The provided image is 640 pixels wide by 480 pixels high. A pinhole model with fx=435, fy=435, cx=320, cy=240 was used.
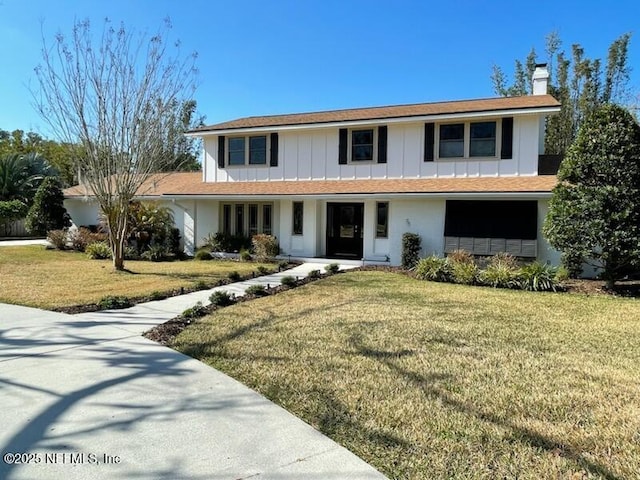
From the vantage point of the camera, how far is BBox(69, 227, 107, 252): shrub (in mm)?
19109

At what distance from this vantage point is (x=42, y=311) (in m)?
7.55

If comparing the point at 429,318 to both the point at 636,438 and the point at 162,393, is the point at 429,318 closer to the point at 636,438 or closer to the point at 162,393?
the point at 636,438

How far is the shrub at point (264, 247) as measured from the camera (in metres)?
16.1

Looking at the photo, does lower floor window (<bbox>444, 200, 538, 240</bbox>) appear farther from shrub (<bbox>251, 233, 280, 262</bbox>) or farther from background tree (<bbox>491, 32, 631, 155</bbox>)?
background tree (<bbox>491, 32, 631, 155</bbox>)

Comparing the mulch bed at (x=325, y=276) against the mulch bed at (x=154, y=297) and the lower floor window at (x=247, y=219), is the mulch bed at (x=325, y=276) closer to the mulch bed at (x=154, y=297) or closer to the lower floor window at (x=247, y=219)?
the mulch bed at (x=154, y=297)

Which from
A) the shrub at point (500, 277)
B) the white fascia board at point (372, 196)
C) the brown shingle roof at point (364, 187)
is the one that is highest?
the brown shingle roof at point (364, 187)

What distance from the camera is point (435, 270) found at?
39.3 feet

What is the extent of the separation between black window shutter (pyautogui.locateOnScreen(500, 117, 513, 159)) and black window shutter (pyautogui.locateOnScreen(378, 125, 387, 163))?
3912mm

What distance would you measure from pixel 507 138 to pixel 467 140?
124cm

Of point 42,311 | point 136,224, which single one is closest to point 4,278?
point 42,311

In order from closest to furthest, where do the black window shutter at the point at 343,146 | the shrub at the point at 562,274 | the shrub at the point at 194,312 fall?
the shrub at the point at 194,312 → the shrub at the point at 562,274 → the black window shutter at the point at 343,146

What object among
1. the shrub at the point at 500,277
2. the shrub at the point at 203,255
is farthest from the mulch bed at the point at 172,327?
the shrub at the point at 203,255

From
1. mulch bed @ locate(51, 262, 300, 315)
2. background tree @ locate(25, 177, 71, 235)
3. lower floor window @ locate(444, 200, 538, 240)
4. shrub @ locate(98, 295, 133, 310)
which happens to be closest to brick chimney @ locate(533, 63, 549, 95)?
lower floor window @ locate(444, 200, 538, 240)

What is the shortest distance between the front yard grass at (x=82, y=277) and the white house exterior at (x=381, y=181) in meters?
3.02
